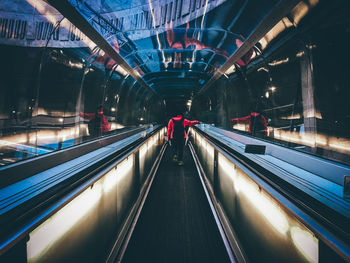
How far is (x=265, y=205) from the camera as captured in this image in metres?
1.48

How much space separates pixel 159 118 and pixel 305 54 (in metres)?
17.6

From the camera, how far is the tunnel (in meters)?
1.09

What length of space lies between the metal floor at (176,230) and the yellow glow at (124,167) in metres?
0.90

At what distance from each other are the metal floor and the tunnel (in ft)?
0.06

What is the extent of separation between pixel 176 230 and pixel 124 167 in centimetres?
131

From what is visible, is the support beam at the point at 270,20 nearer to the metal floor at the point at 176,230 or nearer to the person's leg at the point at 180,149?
the metal floor at the point at 176,230

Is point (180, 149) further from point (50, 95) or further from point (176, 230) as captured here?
point (50, 95)

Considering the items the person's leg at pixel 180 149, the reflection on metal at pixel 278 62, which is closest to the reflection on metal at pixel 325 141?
the reflection on metal at pixel 278 62

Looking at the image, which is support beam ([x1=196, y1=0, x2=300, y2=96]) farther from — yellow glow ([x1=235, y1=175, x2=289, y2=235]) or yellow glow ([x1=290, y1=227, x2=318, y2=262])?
yellow glow ([x1=290, y1=227, x2=318, y2=262])

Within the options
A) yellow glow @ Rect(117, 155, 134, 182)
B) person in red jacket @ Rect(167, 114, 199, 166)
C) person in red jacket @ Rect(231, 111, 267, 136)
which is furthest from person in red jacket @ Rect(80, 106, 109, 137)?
person in red jacket @ Rect(231, 111, 267, 136)

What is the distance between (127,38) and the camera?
364 centimetres

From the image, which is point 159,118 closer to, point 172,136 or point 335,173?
point 172,136

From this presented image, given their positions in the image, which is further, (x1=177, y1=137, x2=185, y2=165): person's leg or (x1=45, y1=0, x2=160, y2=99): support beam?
(x1=177, y1=137, x2=185, y2=165): person's leg

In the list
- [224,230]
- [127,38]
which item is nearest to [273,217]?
[224,230]
